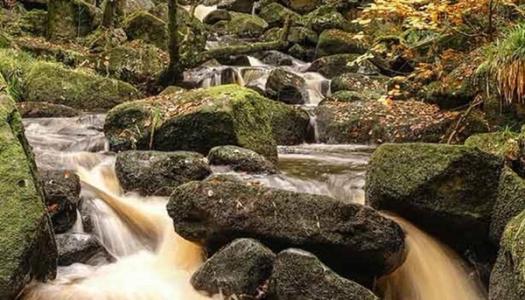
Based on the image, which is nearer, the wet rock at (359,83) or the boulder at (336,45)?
the wet rock at (359,83)

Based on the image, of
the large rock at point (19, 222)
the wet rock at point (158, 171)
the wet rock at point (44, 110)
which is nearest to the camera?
the large rock at point (19, 222)

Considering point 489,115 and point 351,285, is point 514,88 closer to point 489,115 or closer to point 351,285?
point 489,115

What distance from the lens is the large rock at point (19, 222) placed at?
4.11m

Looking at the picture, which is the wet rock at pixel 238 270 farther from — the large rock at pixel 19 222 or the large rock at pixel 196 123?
the large rock at pixel 196 123

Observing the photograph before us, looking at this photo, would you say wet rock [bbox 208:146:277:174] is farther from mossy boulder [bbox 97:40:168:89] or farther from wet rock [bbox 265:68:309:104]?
wet rock [bbox 265:68:309:104]

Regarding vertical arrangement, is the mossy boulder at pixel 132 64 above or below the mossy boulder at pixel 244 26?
below

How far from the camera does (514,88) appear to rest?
7273mm

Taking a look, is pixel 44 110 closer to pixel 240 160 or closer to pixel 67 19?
pixel 240 160

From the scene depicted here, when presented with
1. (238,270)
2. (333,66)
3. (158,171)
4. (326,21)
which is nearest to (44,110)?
(158,171)

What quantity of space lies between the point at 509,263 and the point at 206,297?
229 centimetres

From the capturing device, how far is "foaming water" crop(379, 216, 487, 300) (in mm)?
5398

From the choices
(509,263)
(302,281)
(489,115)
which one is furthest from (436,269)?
(489,115)

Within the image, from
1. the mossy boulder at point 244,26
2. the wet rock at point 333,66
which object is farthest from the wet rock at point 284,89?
the mossy boulder at point 244,26

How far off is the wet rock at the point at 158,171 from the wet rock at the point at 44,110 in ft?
12.1
